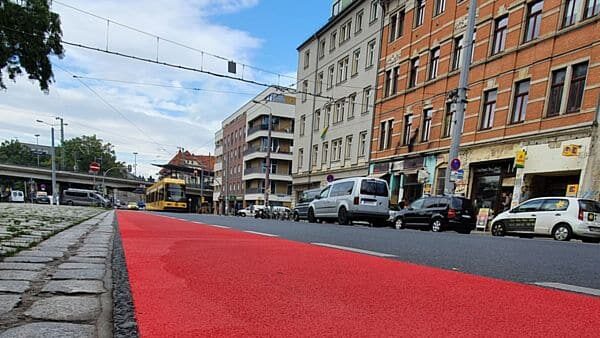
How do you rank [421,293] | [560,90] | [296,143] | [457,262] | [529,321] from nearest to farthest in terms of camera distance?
[529,321] < [421,293] < [457,262] < [560,90] < [296,143]

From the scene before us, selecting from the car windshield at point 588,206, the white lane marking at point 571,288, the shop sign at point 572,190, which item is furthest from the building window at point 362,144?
the white lane marking at point 571,288

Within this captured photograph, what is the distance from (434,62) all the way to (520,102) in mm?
7439

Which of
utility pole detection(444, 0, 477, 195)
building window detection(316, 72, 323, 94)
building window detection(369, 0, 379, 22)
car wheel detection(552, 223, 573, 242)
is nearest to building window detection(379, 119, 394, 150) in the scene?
building window detection(369, 0, 379, 22)

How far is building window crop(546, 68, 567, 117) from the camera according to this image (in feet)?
57.6

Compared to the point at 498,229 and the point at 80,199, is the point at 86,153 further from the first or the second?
the point at 498,229

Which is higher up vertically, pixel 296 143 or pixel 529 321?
pixel 296 143

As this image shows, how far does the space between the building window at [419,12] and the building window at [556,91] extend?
11254 millimetres

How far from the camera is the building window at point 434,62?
2536cm

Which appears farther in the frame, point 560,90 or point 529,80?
point 529,80

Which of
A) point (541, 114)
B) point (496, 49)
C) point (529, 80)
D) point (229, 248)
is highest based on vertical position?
point (496, 49)

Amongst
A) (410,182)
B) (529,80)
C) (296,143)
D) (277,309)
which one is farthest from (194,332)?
(296,143)

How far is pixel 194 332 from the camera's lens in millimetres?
1808

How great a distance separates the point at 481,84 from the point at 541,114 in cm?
428

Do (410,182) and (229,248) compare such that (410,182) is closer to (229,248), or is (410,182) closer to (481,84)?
(481,84)
